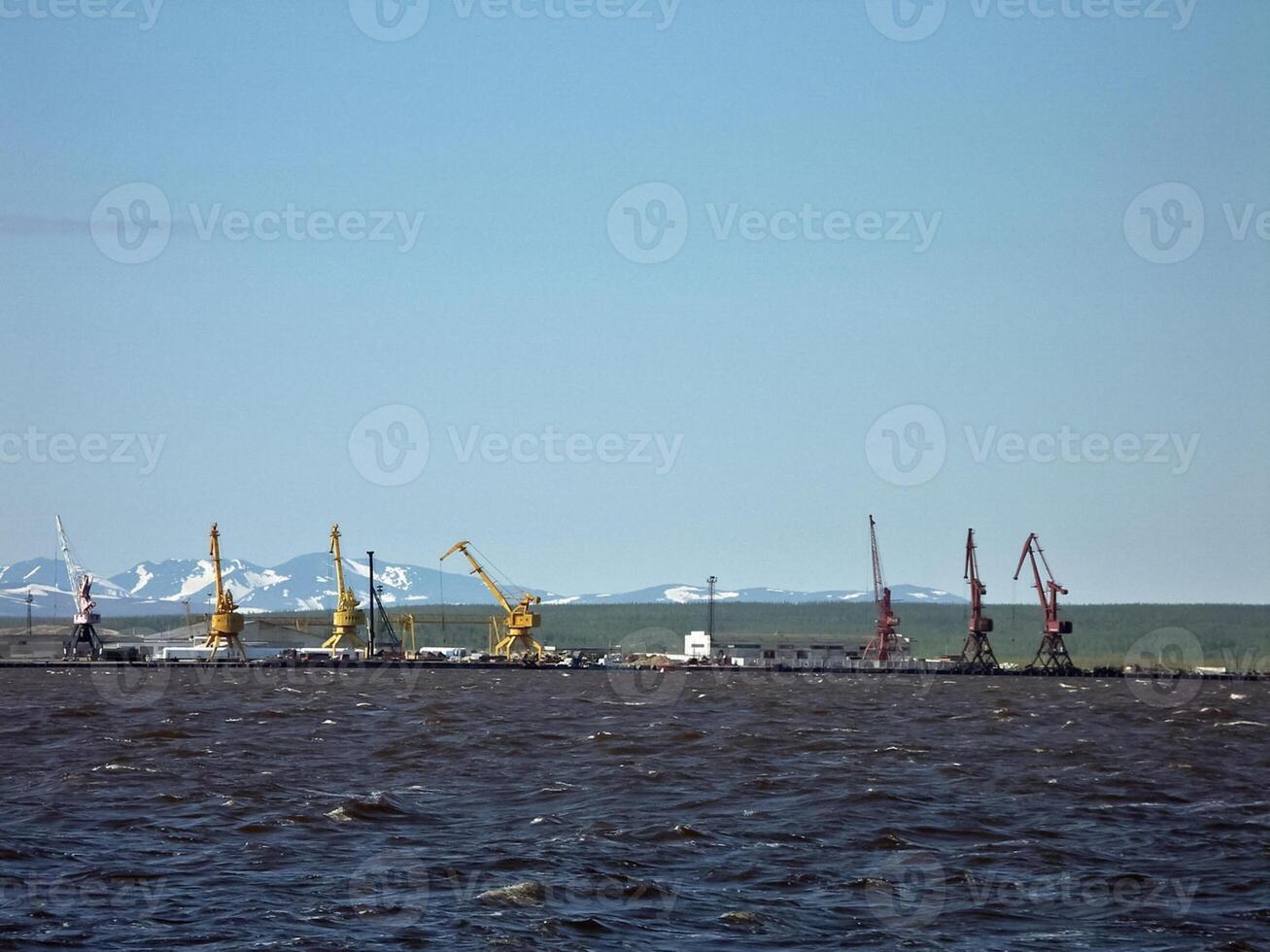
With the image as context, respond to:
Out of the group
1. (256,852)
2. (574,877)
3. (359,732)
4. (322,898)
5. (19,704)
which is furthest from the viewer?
(19,704)

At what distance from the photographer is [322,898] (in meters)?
31.6

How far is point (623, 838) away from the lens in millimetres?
40031

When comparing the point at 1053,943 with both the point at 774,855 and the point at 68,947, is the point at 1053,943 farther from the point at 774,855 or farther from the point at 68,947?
the point at 68,947

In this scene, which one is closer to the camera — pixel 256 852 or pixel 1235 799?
pixel 256 852

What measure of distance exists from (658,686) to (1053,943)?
148592 millimetres

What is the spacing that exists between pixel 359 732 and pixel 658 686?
102m

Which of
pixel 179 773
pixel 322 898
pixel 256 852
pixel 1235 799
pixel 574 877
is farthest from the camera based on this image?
pixel 179 773

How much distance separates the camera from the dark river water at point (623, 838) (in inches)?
1171

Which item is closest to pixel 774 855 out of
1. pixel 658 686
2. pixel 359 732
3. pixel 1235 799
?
pixel 1235 799

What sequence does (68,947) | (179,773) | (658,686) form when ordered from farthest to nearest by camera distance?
(658,686) → (179,773) → (68,947)

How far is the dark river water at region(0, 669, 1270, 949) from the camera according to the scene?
29.7 meters

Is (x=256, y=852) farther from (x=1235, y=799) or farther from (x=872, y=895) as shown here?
(x=1235, y=799)

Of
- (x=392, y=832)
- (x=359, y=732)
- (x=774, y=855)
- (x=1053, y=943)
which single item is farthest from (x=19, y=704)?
(x=1053, y=943)

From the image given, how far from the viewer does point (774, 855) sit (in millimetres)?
37625
